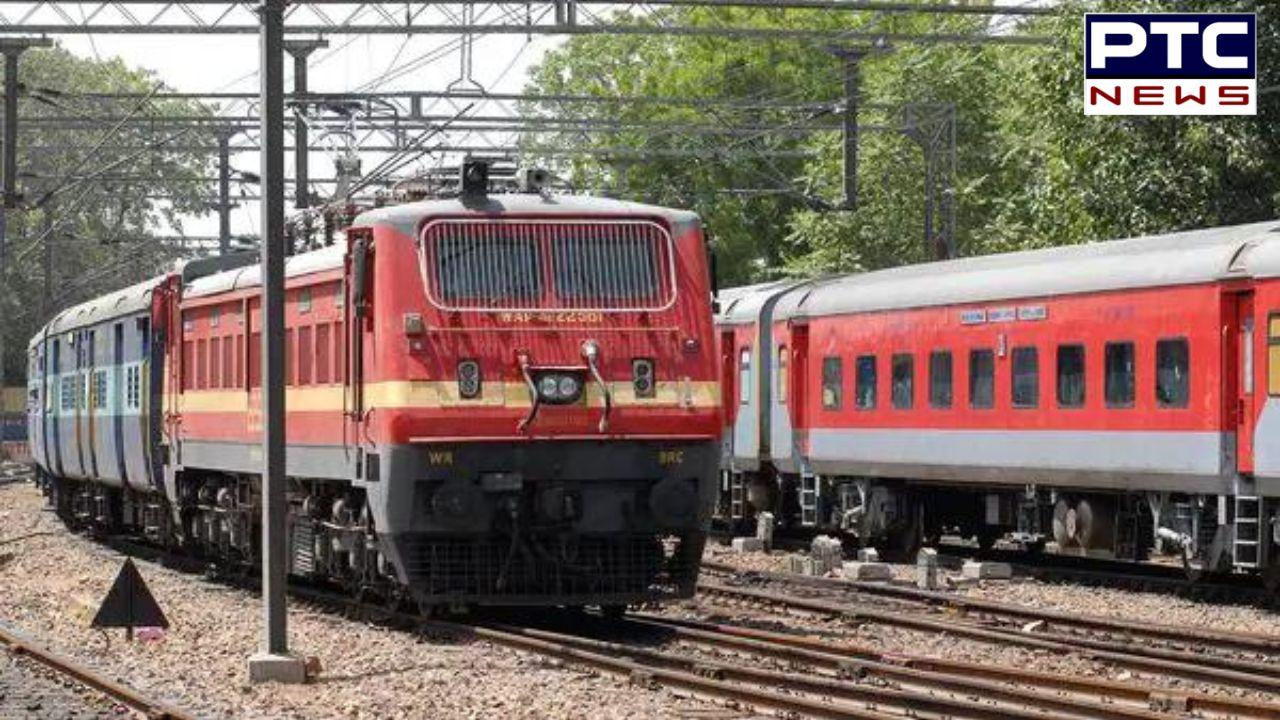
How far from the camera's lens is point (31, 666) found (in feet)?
62.1

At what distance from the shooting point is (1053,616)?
21141 mm

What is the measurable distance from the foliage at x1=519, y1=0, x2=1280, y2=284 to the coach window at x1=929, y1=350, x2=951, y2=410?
636 centimetres

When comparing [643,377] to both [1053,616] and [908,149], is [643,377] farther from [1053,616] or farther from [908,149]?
[908,149]

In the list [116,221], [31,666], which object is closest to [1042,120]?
[31,666]

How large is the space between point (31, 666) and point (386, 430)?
9.98 ft

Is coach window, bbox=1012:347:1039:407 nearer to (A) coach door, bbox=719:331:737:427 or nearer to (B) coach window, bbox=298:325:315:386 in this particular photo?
(B) coach window, bbox=298:325:315:386

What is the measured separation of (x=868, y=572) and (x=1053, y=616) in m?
5.00

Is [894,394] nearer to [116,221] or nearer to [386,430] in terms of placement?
[386,430]

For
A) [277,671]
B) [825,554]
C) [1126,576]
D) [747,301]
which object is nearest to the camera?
[277,671]

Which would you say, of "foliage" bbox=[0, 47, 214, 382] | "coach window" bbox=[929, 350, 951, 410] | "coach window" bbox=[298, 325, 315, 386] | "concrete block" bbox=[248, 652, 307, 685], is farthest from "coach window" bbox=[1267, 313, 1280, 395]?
"foliage" bbox=[0, 47, 214, 382]

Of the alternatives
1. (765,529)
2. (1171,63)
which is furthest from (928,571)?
(1171,63)

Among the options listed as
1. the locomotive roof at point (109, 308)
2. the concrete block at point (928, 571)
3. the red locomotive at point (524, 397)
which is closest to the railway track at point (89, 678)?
the red locomotive at point (524, 397)

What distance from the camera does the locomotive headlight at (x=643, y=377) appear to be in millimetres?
19734

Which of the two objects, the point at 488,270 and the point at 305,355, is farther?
the point at 305,355
